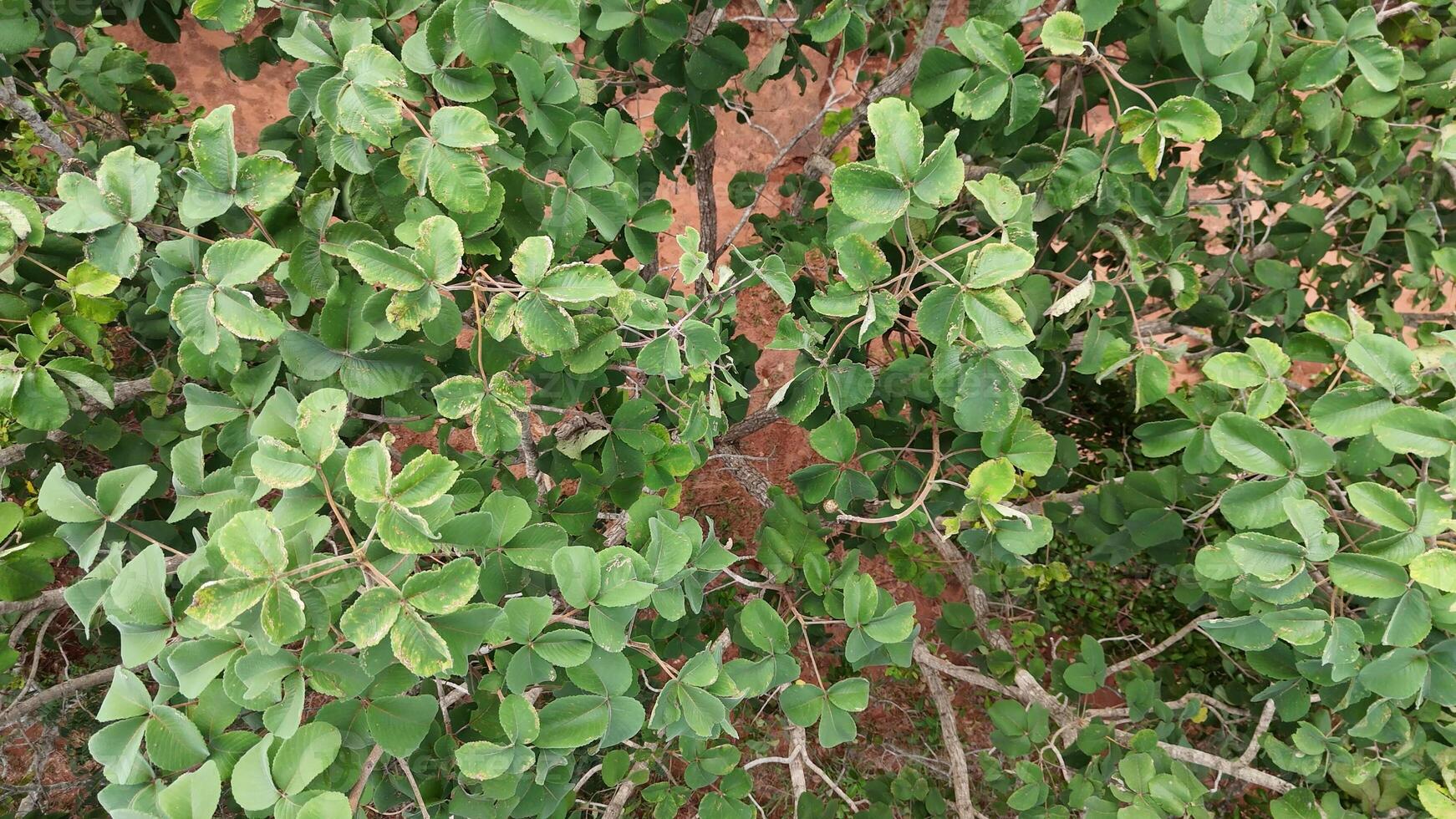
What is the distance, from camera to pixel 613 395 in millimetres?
1760

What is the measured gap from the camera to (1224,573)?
4.21 feet

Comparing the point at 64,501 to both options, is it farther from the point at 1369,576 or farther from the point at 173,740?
the point at 1369,576

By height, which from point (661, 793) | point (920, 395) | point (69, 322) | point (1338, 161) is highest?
point (1338, 161)

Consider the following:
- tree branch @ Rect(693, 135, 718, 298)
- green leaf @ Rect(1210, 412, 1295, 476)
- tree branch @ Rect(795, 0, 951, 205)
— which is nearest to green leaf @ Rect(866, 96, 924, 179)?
tree branch @ Rect(795, 0, 951, 205)

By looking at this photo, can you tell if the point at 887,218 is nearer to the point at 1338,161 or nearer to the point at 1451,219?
the point at 1338,161

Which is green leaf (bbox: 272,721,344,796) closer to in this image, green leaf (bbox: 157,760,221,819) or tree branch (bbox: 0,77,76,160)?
green leaf (bbox: 157,760,221,819)

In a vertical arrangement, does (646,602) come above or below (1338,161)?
below

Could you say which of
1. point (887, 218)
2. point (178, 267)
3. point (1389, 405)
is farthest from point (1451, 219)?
point (178, 267)

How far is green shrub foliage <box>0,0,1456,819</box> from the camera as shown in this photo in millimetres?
1013

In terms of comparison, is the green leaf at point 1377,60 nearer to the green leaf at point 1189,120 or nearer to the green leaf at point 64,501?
the green leaf at point 1189,120

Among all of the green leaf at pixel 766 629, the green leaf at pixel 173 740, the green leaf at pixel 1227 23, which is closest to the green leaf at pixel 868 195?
the green leaf at pixel 1227 23

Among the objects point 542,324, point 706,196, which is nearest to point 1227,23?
point 542,324

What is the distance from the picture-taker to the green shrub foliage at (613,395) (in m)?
1.01

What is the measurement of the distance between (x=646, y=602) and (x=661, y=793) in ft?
2.73
